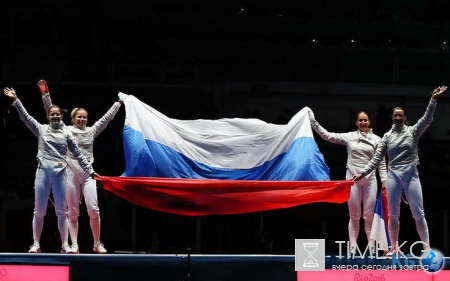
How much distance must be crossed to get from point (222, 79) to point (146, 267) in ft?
21.8

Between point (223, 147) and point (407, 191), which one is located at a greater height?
point (223, 147)

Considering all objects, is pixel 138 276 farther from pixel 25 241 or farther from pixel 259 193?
pixel 25 241

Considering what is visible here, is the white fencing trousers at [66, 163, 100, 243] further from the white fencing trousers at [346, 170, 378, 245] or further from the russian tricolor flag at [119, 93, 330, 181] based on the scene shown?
the white fencing trousers at [346, 170, 378, 245]

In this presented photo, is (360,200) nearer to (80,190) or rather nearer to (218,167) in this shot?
(218,167)

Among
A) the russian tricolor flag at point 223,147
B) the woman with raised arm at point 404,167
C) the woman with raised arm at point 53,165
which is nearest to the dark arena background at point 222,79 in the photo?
the russian tricolor flag at point 223,147

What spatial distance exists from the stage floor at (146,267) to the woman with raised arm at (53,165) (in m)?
0.66

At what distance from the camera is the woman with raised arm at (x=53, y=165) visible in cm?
810

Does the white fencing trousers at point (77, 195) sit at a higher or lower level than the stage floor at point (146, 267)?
higher

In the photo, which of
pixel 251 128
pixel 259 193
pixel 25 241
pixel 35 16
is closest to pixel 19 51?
pixel 35 16

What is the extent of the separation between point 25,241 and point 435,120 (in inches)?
280

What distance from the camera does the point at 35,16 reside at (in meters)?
14.3

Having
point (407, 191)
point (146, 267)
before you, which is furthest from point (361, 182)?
point (146, 267)

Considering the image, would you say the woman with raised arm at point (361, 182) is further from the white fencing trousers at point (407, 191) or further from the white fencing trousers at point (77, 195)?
the white fencing trousers at point (77, 195)

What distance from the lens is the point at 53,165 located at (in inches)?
319
